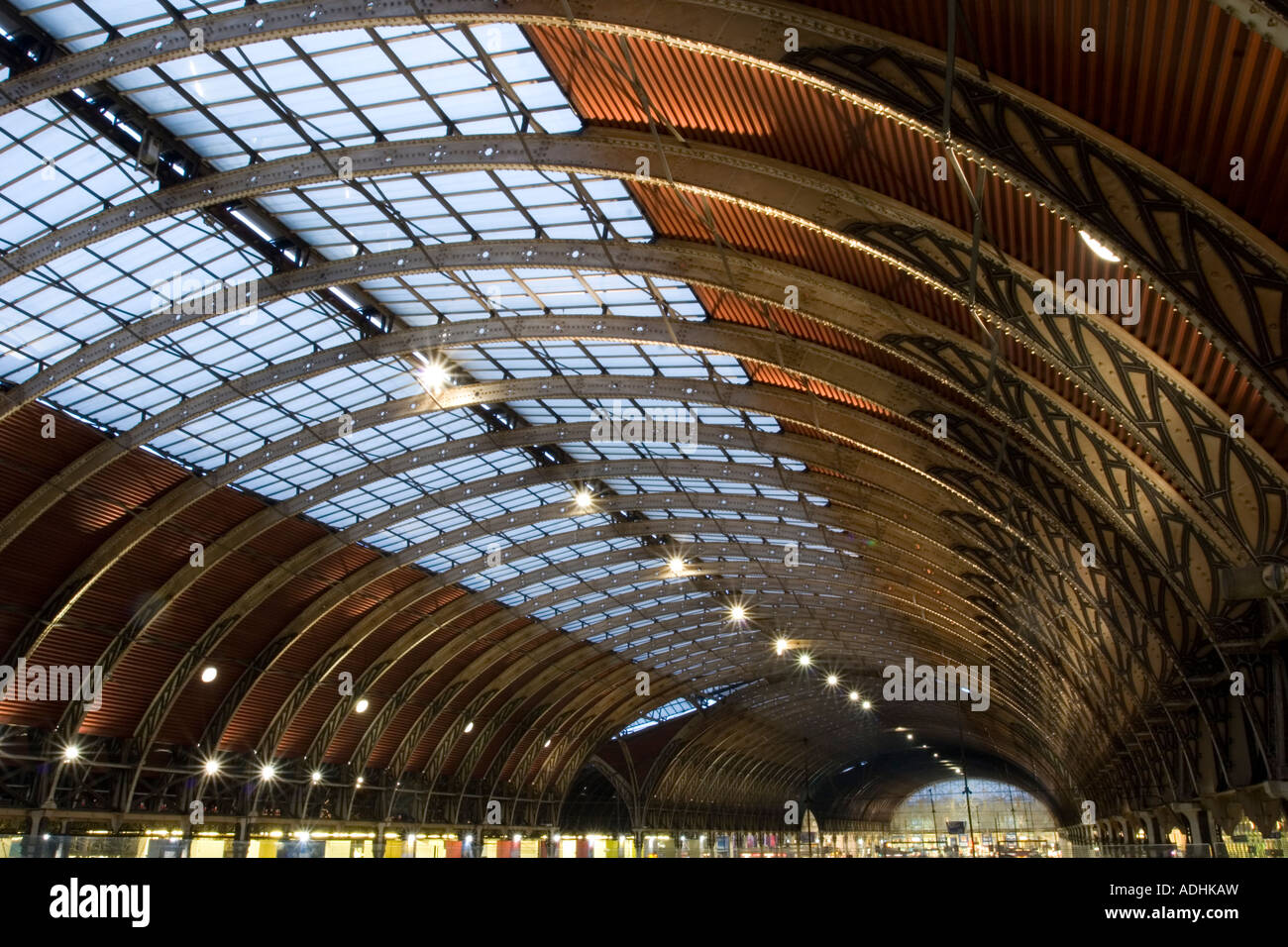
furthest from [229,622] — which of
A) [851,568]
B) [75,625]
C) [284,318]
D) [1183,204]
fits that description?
[1183,204]

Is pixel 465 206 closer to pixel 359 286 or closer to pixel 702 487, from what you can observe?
pixel 359 286

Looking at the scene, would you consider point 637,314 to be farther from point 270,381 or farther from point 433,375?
point 270,381

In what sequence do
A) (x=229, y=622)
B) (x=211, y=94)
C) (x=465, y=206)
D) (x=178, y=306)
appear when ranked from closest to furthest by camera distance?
(x=211, y=94) < (x=465, y=206) < (x=178, y=306) < (x=229, y=622)

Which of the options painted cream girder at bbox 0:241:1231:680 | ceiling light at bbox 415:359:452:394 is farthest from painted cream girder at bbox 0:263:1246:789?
ceiling light at bbox 415:359:452:394

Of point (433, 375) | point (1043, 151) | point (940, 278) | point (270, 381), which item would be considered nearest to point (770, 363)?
point (940, 278)

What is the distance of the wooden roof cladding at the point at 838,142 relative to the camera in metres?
16.2

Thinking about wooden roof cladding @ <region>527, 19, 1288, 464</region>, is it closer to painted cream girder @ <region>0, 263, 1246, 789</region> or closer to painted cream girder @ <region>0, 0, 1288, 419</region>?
painted cream girder @ <region>0, 0, 1288, 419</region>

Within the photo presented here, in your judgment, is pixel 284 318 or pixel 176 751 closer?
pixel 284 318

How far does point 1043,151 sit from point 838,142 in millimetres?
5076
